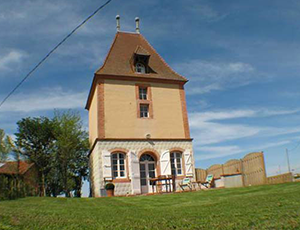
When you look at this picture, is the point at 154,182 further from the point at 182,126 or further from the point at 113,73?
the point at 113,73

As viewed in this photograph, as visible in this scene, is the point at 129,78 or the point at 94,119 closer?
the point at 129,78

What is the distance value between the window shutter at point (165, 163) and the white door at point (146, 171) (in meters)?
0.64

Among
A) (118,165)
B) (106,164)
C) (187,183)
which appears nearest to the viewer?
(187,183)

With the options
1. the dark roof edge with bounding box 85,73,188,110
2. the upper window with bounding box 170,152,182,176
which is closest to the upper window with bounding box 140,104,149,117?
the dark roof edge with bounding box 85,73,188,110

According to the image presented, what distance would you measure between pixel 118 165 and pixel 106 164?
2.77 ft

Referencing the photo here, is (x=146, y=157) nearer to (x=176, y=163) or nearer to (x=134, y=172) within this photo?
(x=134, y=172)

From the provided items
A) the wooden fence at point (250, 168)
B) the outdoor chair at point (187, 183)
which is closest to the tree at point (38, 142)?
the outdoor chair at point (187, 183)

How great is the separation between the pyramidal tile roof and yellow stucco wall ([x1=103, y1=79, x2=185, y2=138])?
66 centimetres

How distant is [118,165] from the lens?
18.0 meters

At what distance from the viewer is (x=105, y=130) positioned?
1825cm

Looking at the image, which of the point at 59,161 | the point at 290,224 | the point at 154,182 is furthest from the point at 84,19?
the point at 59,161

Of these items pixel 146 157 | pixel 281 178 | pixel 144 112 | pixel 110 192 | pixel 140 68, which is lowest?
pixel 110 192

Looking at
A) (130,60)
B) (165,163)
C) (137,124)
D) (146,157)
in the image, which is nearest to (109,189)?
(146,157)

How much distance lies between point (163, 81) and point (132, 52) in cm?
319
